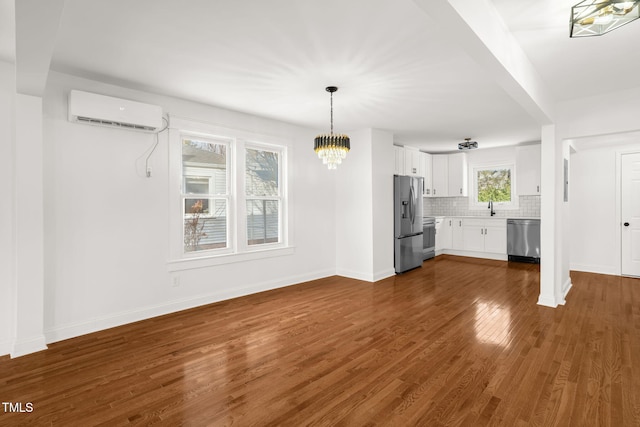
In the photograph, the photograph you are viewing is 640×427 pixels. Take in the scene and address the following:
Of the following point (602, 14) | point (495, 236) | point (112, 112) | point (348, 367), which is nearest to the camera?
point (602, 14)

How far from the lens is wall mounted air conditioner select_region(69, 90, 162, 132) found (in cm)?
317

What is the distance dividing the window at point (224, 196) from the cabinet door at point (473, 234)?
4.63 meters

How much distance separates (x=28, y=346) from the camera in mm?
2896

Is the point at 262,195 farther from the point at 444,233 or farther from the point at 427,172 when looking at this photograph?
the point at 444,233

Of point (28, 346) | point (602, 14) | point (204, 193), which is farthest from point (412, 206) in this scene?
point (28, 346)

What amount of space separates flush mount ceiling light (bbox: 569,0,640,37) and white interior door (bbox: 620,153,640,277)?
5022 millimetres

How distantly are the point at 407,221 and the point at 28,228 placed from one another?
5301 mm

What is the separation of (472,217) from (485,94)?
4.43 metres

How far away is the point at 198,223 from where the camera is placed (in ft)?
14.3

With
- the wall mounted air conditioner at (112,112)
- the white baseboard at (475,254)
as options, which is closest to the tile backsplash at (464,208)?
the white baseboard at (475,254)

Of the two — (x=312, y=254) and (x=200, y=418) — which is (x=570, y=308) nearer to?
(x=312, y=254)

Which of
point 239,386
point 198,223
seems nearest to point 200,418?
point 239,386

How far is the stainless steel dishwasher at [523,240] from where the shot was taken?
679 centimetres

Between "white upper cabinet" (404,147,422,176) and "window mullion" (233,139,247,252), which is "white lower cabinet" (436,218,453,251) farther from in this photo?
"window mullion" (233,139,247,252)
